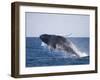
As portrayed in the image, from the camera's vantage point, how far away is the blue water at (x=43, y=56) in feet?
5.76

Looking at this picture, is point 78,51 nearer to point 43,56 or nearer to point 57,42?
point 57,42

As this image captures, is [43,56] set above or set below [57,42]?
below

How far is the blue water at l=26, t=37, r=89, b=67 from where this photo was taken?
175 cm

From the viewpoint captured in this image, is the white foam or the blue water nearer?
the blue water

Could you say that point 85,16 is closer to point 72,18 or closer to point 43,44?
point 72,18

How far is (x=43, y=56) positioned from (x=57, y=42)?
0.50 feet

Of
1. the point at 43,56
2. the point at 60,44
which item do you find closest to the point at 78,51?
the point at 60,44

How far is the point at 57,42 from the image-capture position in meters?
1.84

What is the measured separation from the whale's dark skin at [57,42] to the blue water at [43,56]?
4 cm

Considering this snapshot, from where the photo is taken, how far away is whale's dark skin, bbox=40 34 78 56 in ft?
5.94

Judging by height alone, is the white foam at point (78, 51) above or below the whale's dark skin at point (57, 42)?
below

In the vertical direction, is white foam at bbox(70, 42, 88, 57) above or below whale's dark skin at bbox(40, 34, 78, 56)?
below

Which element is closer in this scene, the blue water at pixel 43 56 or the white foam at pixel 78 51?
the blue water at pixel 43 56

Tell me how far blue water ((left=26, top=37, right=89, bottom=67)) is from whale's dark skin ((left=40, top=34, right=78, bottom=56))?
0.04m
